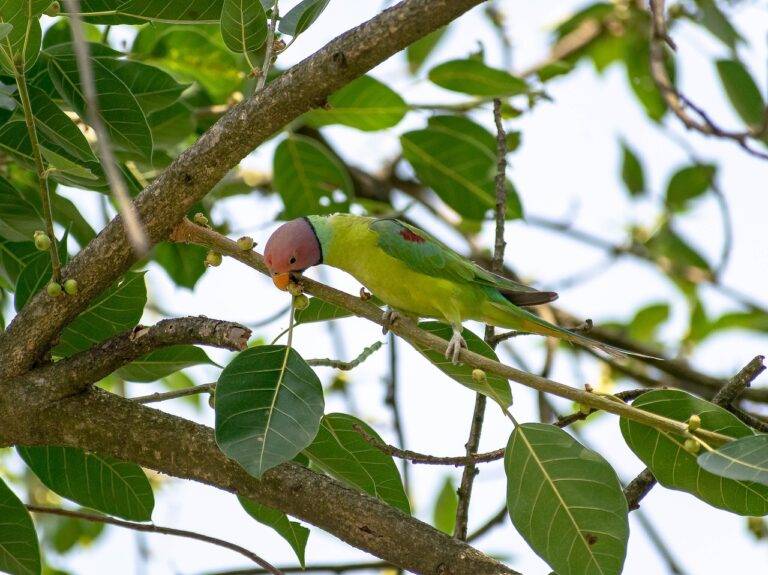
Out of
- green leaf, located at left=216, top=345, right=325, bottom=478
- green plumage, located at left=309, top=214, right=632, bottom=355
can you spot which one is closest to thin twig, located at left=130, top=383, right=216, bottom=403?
green leaf, located at left=216, top=345, right=325, bottom=478

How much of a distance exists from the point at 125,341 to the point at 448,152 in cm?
185

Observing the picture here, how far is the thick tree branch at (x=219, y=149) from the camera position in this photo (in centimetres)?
179

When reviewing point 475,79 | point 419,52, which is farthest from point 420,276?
point 419,52

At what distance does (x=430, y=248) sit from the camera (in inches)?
123

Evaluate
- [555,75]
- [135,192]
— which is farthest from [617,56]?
[135,192]

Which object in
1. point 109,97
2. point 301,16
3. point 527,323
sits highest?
point 301,16

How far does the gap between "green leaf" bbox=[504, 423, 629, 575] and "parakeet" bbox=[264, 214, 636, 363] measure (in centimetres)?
80

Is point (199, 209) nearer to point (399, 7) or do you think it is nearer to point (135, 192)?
point (135, 192)

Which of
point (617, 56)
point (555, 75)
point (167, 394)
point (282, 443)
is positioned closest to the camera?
point (282, 443)

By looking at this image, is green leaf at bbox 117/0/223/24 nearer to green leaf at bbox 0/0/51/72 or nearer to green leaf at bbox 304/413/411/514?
green leaf at bbox 0/0/51/72

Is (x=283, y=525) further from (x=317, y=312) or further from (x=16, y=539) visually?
(x=16, y=539)

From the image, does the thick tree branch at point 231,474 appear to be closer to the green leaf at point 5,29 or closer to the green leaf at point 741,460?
the green leaf at point 741,460

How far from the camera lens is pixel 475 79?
3.55 metres

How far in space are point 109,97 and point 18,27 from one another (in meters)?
0.38
